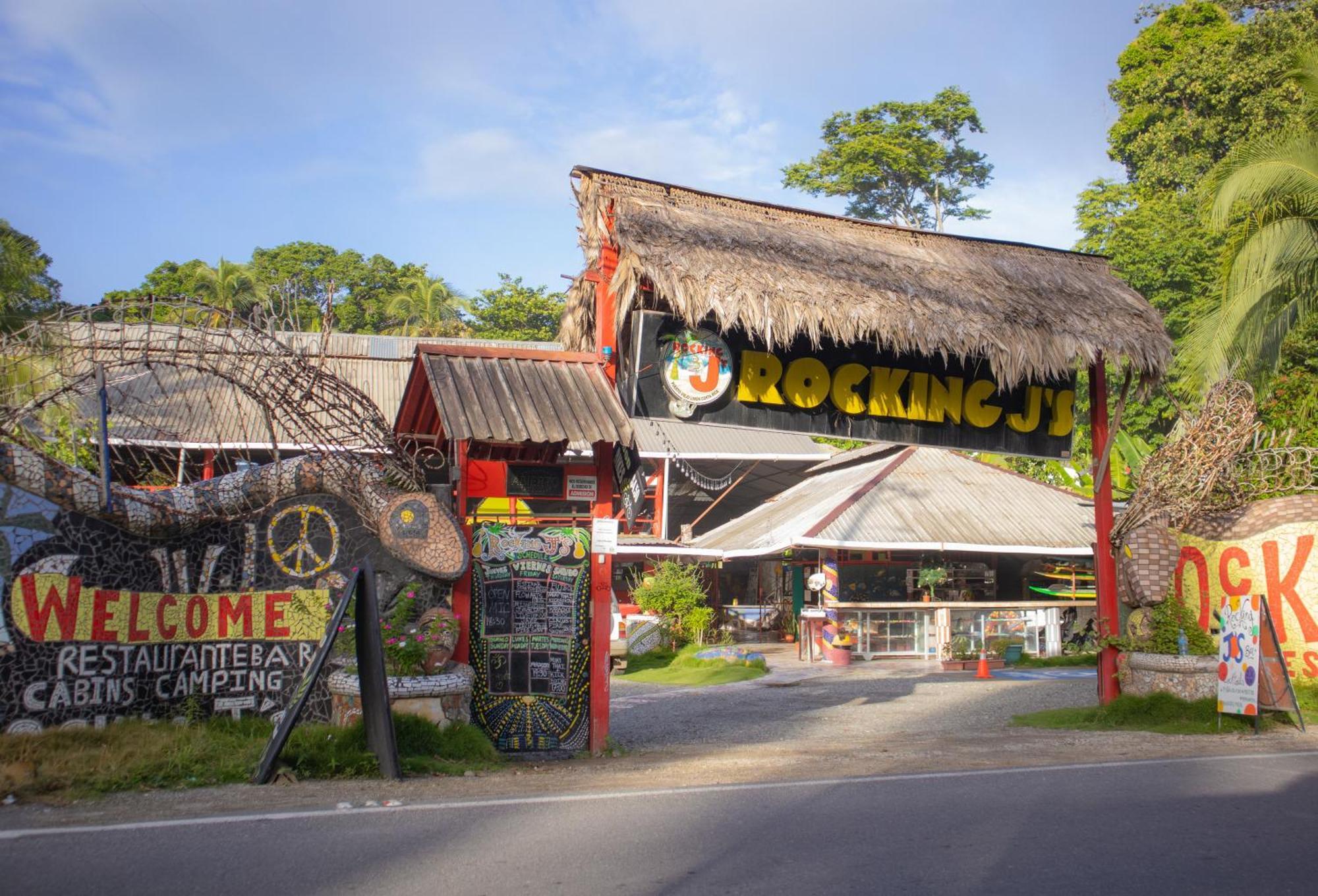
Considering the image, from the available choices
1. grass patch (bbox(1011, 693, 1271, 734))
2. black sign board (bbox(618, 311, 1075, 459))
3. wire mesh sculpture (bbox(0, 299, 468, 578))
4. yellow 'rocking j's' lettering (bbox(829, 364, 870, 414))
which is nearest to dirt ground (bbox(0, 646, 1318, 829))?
grass patch (bbox(1011, 693, 1271, 734))

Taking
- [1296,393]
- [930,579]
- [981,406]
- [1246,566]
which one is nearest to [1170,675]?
[1246,566]

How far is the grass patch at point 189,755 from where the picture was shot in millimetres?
7215

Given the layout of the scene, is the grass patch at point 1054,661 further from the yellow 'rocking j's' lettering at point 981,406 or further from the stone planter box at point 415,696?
the stone planter box at point 415,696

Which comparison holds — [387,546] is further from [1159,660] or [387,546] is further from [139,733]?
[1159,660]

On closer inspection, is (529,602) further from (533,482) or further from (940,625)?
(940,625)

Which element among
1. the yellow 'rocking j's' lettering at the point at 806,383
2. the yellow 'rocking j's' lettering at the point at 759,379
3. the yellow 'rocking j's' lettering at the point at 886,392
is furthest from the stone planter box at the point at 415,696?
the yellow 'rocking j's' lettering at the point at 886,392

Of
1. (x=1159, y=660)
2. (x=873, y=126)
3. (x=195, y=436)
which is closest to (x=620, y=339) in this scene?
(x=1159, y=660)

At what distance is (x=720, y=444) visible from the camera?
29312 millimetres

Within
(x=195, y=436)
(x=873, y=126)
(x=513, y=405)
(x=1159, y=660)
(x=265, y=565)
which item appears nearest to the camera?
(x=265, y=565)

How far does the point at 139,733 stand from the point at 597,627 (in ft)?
13.2

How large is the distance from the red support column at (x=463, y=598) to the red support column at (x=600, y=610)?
1.19 m

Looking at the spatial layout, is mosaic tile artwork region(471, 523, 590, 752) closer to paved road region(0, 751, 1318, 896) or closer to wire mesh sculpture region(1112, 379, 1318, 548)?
paved road region(0, 751, 1318, 896)

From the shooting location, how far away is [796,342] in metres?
12.1

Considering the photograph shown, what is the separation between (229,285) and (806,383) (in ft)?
112
